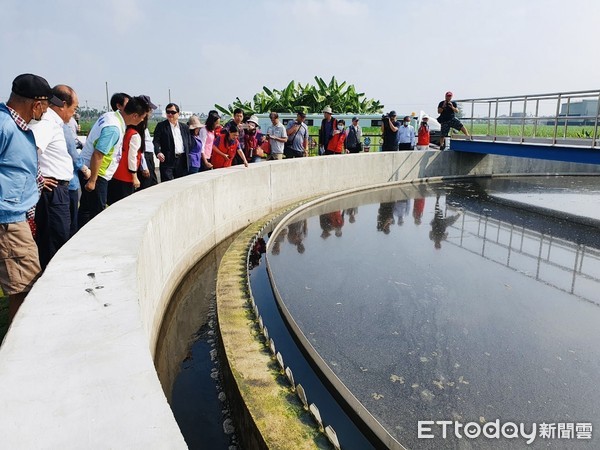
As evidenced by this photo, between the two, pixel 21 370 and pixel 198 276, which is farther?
pixel 198 276

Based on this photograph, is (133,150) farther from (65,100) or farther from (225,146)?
(225,146)

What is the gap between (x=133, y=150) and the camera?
5.10 metres

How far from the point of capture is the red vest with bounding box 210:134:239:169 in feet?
27.5

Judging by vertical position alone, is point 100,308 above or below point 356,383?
above

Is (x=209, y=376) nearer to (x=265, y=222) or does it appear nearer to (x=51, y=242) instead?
(x=51, y=242)

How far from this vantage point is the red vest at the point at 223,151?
27.5 feet

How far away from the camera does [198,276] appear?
5.70 meters

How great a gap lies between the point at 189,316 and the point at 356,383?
202 centimetres

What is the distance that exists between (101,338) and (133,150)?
3552mm

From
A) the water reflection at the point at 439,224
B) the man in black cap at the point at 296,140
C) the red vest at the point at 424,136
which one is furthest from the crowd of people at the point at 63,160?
the red vest at the point at 424,136

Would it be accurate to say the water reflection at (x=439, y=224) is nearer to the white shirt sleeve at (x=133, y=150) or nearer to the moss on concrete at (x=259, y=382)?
the moss on concrete at (x=259, y=382)

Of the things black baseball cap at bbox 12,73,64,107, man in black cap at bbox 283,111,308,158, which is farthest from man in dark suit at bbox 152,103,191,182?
man in black cap at bbox 283,111,308,158

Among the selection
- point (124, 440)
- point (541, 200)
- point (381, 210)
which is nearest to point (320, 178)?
point (381, 210)

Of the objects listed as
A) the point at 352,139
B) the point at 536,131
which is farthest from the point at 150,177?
the point at 536,131
